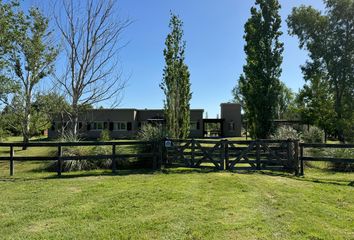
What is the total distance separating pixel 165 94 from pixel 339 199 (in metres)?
13.8

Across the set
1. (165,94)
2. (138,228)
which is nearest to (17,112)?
(165,94)

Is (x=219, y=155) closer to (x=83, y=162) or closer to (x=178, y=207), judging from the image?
(x=83, y=162)

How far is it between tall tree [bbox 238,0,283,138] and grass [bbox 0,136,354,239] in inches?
499

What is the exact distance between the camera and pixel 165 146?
37.4 ft

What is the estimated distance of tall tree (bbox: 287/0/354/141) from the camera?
25.9 m

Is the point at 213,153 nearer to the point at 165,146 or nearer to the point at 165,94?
the point at 165,146

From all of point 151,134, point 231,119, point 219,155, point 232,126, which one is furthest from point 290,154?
point 231,119

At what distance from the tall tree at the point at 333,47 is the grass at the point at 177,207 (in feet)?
64.8

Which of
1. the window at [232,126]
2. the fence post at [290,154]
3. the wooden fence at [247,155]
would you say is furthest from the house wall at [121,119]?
the fence post at [290,154]

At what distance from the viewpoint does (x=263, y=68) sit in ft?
72.3

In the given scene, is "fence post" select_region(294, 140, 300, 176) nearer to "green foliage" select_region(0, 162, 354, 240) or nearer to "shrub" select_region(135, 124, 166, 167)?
"green foliage" select_region(0, 162, 354, 240)

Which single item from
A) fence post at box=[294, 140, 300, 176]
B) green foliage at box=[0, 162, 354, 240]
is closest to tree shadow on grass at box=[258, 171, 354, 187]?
green foliage at box=[0, 162, 354, 240]

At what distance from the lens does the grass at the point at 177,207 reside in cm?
443

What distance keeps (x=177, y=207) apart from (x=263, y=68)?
18384mm
